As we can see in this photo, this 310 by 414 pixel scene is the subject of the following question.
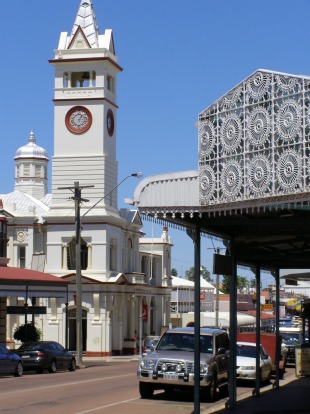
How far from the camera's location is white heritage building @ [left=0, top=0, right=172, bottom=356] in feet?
211

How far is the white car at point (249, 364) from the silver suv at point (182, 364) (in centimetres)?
250

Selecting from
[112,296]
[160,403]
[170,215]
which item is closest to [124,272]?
[112,296]

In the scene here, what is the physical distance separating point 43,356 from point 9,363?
4.69m

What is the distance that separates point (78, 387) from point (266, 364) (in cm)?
558

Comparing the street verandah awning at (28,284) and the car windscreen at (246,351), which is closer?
the car windscreen at (246,351)

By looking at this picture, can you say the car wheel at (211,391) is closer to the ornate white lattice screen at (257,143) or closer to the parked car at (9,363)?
the ornate white lattice screen at (257,143)

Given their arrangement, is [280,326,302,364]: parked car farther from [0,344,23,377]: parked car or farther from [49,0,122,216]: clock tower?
[49,0,122,216]: clock tower

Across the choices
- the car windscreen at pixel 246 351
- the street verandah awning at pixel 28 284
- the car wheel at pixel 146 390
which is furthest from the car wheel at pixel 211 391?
the street verandah awning at pixel 28 284

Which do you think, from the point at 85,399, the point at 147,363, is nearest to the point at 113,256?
the point at 85,399

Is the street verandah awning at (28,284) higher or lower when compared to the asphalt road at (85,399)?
higher

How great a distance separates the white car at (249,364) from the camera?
27.2 metres

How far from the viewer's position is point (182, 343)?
23734 mm

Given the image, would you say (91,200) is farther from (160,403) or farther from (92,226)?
(160,403)

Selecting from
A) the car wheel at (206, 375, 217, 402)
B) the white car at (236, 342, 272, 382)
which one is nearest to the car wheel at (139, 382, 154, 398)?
the car wheel at (206, 375, 217, 402)
